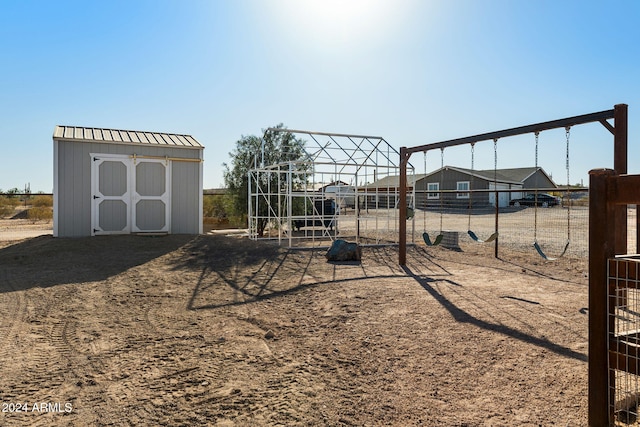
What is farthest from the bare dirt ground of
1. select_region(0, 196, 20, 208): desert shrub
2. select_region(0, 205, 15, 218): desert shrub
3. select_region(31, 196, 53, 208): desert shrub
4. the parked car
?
the parked car

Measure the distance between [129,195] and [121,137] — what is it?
1767 millimetres

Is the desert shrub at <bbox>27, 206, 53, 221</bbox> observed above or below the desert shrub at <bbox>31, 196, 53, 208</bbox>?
below

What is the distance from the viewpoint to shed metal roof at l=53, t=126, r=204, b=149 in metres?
11.7

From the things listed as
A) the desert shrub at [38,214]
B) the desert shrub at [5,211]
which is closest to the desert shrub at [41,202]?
the desert shrub at [5,211]

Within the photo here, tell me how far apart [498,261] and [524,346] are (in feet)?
20.8

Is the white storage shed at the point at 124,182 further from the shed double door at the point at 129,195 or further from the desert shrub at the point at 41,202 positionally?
the desert shrub at the point at 41,202

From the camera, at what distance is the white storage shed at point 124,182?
11.6m

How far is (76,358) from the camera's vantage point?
3.74 metres

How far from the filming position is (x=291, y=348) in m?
4.13

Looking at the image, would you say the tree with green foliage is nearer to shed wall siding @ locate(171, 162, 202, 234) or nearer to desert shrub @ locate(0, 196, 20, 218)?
shed wall siding @ locate(171, 162, 202, 234)

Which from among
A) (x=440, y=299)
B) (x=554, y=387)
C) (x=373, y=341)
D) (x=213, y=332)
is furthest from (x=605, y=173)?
(x=213, y=332)

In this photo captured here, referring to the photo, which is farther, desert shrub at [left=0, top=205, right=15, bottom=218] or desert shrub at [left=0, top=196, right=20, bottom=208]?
desert shrub at [left=0, top=196, right=20, bottom=208]

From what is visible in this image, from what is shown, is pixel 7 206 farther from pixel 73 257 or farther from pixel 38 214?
pixel 73 257

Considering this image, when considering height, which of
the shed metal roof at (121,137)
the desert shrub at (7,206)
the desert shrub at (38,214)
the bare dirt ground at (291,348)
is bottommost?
the bare dirt ground at (291,348)
